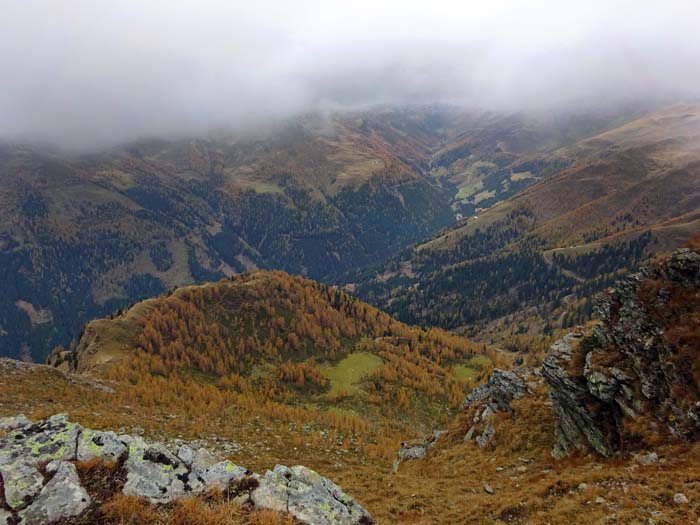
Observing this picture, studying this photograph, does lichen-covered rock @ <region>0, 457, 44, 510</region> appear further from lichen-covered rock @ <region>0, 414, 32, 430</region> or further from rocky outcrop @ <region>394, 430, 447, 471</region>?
rocky outcrop @ <region>394, 430, 447, 471</region>

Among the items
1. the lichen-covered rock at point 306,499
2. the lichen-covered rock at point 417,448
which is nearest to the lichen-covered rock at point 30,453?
the lichen-covered rock at point 306,499

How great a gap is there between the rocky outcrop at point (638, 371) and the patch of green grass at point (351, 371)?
368ft

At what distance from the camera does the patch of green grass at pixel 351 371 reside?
149m

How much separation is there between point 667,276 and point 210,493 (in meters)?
39.0

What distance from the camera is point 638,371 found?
33375 mm

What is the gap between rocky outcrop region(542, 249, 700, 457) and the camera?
2981 centimetres

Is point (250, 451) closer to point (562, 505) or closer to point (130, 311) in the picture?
point (562, 505)

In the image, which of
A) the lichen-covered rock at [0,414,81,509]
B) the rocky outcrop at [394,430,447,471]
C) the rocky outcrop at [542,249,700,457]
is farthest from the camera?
the rocky outcrop at [394,430,447,471]

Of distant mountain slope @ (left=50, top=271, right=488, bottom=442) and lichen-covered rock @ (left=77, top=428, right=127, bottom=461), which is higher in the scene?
lichen-covered rock @ (left=77, top=428, right=127, bottom=461)

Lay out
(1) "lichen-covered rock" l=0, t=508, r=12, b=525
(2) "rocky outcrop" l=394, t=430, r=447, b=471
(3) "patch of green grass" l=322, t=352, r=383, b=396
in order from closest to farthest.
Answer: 1. (1) "lichen-covered rock" l=0, t=508, r=12, b=525
2. (2) "rocky outcrop" l=394, t=430, r=447, b=471
3. (3) "patch of green grass" l=322, t=352, r=383, b=396

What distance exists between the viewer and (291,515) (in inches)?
645

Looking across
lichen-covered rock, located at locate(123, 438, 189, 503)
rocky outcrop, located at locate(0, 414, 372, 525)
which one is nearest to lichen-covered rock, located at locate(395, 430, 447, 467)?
rocky outcrop, located at locate(0, 414, 372, 525)

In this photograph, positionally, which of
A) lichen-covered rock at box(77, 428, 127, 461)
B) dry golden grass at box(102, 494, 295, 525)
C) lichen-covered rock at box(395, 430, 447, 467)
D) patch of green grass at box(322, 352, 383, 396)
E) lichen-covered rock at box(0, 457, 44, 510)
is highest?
lichen-covered rock at box(0, 457, 44, 510)

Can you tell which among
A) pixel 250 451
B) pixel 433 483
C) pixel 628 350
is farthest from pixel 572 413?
pixel 250 451
